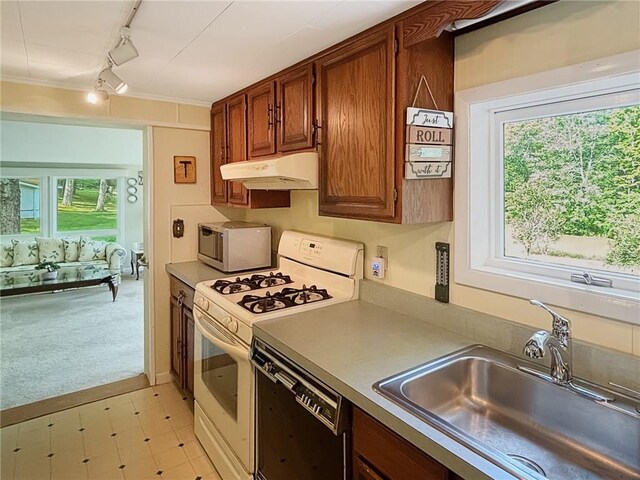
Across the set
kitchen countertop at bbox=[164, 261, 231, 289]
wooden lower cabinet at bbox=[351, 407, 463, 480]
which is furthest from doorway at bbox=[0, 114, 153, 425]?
wooden lower cabinet at bbox=[351, 407, 463, 480]

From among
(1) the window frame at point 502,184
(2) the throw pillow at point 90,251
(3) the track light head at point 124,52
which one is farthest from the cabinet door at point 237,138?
(2) the throw pillow at point 90,251

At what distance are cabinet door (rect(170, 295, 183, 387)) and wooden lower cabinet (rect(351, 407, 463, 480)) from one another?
6.44 feet

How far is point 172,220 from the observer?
3.17 m

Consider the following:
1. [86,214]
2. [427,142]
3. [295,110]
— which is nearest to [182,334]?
[295,110]

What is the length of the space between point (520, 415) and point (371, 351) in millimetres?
541

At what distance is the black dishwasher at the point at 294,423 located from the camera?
4.46 feet

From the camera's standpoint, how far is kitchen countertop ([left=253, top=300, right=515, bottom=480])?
39.0 inches

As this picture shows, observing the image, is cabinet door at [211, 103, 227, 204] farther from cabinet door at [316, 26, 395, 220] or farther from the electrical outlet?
the electrical outlet

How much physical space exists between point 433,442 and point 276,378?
770mm

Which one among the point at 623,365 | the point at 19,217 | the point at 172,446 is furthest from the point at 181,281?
the point at 19,217

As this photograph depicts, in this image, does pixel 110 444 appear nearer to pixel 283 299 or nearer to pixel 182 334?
pixel 182 334

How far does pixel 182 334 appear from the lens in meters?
2.88

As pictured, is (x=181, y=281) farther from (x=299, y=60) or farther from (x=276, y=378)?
(x=299, y=60)

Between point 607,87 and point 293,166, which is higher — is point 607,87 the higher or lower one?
the higher one
